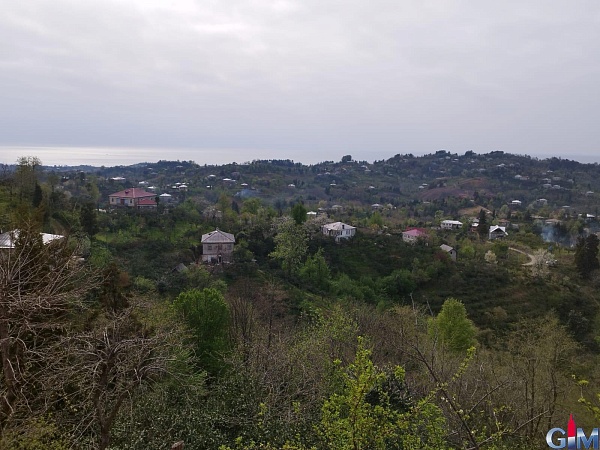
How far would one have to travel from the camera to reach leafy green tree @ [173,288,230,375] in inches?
574

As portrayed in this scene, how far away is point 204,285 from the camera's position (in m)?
26.1

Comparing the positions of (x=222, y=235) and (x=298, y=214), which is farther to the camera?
(x=298, y=214)

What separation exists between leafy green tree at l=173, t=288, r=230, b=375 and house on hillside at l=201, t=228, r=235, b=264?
18.8 metres

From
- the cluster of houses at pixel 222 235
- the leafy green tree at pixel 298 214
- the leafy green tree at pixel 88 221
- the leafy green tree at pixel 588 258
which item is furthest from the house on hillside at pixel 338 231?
the leafy green tree at pixel 88 221

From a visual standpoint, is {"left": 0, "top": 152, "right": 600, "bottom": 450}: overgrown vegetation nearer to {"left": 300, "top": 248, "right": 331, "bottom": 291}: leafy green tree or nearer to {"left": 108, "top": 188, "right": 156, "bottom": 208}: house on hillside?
{"left": 300, "top": 248, "right": 331, "bottom": 291}: leafy green tree

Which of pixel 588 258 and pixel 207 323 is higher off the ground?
pixel 207 323

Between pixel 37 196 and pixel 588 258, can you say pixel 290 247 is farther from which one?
pixel 588 258

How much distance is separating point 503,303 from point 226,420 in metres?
29.6

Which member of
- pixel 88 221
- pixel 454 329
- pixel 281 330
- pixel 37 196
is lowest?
pixel 454 329

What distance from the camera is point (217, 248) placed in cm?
3447

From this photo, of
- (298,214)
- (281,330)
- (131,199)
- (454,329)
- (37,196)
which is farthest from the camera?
(131,199)

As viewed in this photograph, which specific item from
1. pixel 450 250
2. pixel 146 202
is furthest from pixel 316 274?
pixel 146 202

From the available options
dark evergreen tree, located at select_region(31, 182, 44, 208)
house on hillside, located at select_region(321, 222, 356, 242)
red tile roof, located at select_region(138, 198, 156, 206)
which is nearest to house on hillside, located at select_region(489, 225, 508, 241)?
house on hillside, located at select_region(321, 222, 356, 242)

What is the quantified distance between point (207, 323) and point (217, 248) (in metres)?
19.8
